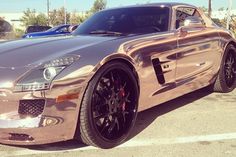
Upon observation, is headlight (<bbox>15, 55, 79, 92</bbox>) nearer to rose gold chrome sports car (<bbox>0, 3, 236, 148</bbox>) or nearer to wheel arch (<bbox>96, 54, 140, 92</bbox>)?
rose gold chrome sports car (<bbox>0, 3, 236, 148</bbox>)

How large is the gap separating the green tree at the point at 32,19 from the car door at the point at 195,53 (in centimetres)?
5679

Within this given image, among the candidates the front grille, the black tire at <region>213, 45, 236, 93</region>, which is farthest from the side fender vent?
the black tire at <region>213, 45, 236, 93</region>

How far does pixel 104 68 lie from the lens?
13.1 ft

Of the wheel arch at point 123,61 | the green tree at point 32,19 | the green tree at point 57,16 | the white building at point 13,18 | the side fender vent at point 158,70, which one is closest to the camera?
the wheel arch at point 123,61

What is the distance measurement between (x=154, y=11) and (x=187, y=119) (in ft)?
4.72

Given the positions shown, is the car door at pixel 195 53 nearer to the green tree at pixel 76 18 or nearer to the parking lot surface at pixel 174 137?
the parking lot surface at pixel 174 137

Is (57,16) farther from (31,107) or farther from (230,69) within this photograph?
(31,107)

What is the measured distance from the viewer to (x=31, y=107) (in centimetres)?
360

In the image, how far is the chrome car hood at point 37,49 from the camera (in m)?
3.89

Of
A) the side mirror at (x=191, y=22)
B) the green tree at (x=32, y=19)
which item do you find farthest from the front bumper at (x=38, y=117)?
the green tree at (x=32, y=19)

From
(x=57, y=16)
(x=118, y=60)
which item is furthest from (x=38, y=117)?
(x=57, y=16)

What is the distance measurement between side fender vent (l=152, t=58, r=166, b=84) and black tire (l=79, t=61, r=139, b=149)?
0.42 metres

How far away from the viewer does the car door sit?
17.2 ft

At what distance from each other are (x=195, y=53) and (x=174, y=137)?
1.41m
